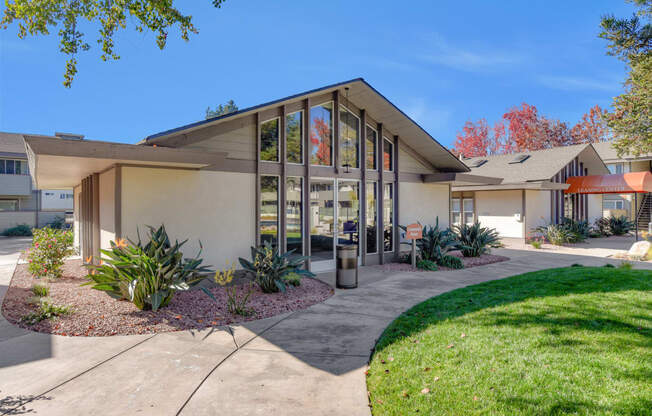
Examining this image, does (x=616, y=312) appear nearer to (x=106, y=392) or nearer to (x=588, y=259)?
(x=106, y=392)

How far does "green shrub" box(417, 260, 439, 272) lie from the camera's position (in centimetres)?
1020

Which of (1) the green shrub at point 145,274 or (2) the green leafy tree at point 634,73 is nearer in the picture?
(1) the green shrub at point 145,274

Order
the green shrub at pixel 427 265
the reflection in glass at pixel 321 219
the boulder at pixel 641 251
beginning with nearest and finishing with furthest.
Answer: the reflection in glass at pixel 321 219
the green shrub at pixel 427 265
the boulder at pixel 641 251

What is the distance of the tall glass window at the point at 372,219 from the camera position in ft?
35.4

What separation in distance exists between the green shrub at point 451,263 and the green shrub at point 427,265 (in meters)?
0.37

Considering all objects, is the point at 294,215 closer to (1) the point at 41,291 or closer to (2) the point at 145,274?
(2) the point at 145,274

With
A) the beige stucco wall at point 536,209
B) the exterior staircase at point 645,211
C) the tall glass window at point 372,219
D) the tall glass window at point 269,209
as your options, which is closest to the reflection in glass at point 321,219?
the tall glass window at point 269,209

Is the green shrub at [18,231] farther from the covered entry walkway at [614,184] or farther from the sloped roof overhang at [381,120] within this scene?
the covered entry walkway at [614,184]

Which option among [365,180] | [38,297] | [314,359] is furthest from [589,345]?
[38,297]

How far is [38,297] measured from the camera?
662 centimetres

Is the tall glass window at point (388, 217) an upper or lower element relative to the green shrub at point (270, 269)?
upper

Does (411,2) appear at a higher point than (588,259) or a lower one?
higher

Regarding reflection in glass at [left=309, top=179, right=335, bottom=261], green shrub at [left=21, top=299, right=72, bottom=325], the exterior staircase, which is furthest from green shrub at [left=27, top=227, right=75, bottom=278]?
the exterior staircase

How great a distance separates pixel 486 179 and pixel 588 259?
4.17 meters
